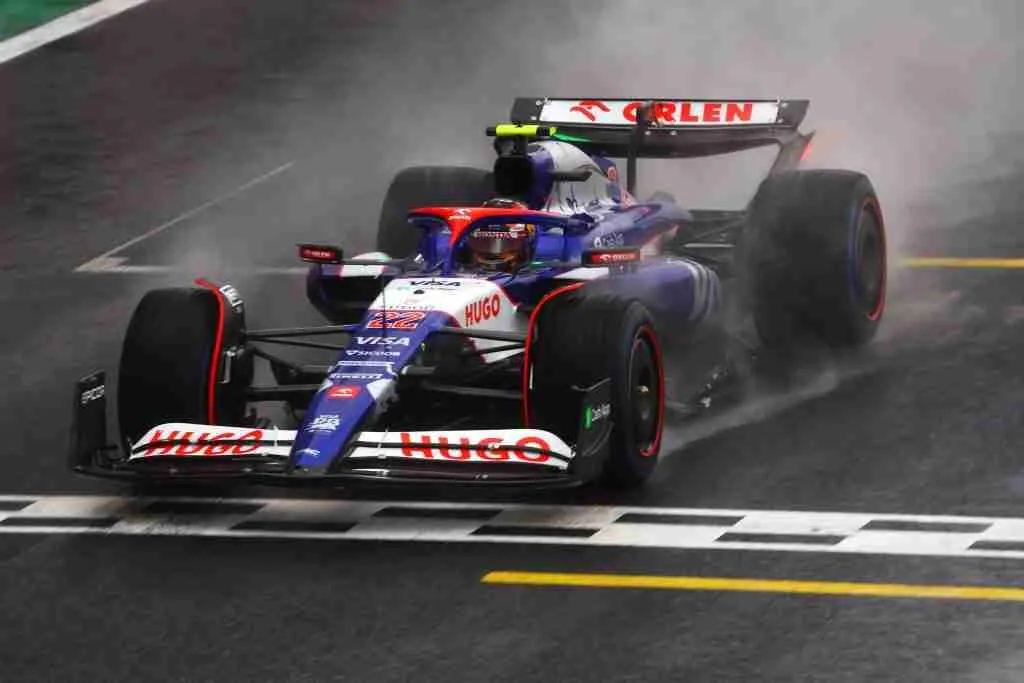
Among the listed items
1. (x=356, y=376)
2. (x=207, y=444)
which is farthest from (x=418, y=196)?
(x=207, y=444)

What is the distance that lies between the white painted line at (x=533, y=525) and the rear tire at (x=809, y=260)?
2690 mm

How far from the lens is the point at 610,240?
11953mm

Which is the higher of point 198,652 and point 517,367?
point 517,367

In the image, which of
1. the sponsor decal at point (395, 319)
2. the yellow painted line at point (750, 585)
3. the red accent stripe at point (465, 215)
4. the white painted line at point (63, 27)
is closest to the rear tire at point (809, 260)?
the red accent stripe at point (465, 215)

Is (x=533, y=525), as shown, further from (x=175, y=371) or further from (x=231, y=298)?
(x=231, y=298)

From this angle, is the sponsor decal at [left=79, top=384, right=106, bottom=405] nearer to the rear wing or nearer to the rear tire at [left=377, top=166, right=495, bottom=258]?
the rear tire at [left=377, top=166, right=495, bottom=258]

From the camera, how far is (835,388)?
38.8 feet

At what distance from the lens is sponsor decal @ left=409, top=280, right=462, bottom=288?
1066 centimetres

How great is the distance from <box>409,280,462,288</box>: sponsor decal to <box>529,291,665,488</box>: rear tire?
747 mm

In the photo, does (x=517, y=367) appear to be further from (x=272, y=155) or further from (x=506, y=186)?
(x=272, y=155)

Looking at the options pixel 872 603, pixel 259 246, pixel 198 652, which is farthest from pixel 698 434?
pixel 259 246

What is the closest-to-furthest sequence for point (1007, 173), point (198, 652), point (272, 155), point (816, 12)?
point (198, 652) → point (1007, 173) → point (272, 155) → point (816, 12)

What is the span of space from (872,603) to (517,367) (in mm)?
2637

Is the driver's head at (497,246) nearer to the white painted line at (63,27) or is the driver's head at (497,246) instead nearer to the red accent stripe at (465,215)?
the red accent stripe at (465,215)
